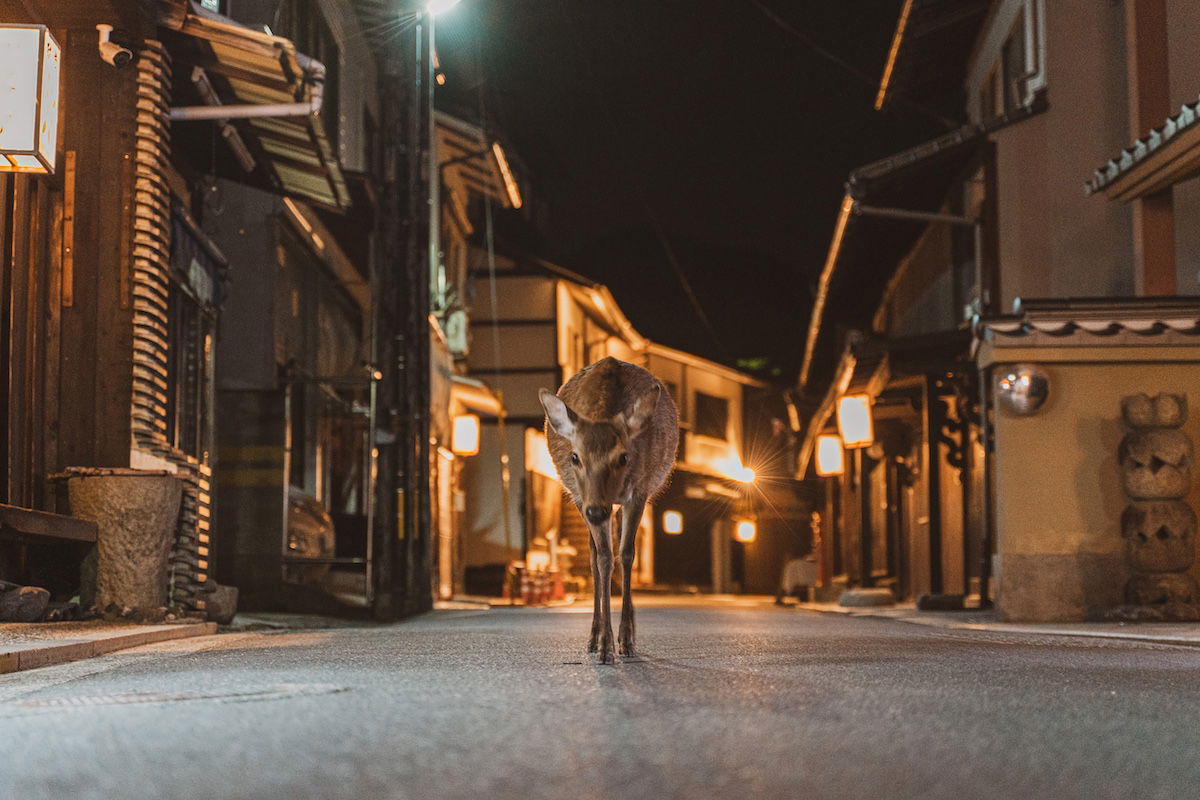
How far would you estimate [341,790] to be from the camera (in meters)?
4.21

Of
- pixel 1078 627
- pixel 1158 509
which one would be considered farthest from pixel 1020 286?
pixel 1078 627

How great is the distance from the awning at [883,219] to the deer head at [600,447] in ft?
46.3

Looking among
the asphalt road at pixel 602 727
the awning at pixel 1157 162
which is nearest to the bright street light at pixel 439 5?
the awning at pixel 1157 162

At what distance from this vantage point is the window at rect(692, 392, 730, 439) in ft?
179

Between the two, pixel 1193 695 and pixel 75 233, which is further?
pixel 75 233

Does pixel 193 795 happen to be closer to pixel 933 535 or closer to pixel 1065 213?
pixel 1065 213

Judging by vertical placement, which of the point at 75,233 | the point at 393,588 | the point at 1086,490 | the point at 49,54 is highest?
the point at 49,54

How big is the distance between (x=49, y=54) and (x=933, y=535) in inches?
678

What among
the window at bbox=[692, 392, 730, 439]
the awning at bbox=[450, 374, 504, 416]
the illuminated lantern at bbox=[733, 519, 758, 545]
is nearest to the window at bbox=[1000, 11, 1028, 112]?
the awning at bbox=[450, 374, 504, 416]

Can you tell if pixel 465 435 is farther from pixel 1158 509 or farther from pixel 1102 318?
pixel 1158 509

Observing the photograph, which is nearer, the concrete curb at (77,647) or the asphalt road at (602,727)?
the asphalt road at (602,727)

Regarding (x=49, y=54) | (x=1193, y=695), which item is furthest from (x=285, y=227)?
(x=1193, y=695)

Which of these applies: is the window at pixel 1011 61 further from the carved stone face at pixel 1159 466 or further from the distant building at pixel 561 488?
the distant building at pixel 561 488

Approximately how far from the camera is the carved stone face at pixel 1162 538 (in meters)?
15.8
